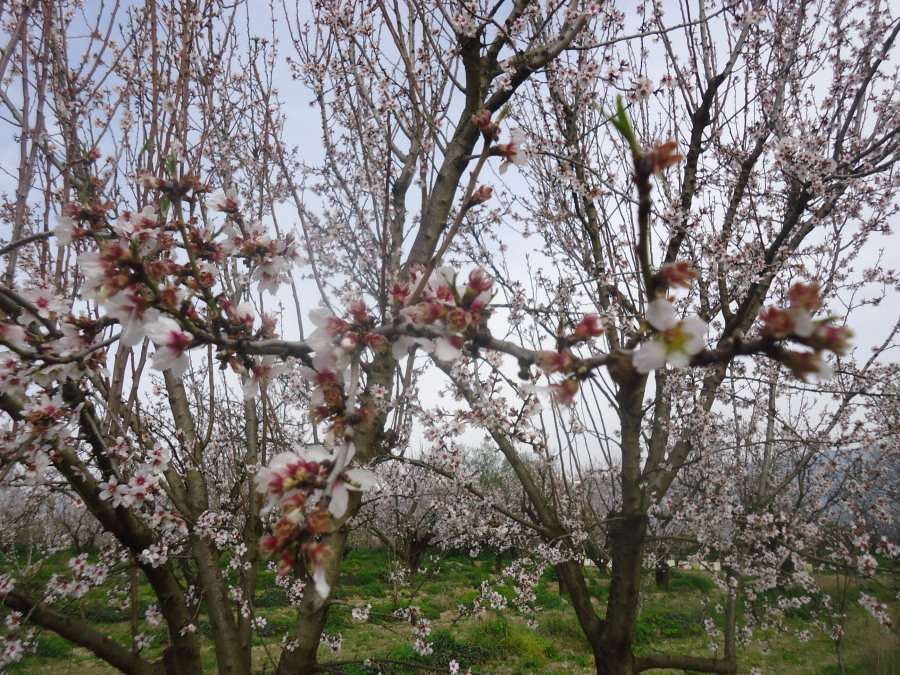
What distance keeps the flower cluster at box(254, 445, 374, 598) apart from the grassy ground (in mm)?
5288

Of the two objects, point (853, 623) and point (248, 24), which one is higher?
point (248, 24)

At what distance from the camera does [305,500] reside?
2.54 ft

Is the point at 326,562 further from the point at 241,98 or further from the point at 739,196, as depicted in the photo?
the point at 241,98

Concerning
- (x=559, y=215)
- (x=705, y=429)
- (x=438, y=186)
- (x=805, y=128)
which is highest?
(x=805, y=128)

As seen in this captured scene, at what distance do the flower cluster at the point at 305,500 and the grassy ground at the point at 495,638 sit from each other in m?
5.29

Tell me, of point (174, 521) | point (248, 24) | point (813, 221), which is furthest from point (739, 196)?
point (174, 521)

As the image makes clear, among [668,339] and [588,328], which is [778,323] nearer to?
[668,339]

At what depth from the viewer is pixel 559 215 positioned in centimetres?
462

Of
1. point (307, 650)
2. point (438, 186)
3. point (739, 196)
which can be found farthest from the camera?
point (739, 196)

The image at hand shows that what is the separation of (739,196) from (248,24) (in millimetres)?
3842

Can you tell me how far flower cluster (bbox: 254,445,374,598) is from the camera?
72cm

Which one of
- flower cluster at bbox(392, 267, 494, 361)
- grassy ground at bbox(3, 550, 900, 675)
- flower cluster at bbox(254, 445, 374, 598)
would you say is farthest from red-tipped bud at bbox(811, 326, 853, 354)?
grassy ground at bbox(3, 550, 900, 675)

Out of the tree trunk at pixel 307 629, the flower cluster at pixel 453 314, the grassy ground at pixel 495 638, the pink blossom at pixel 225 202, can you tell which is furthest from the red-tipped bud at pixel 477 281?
the grassy ground at pixel 495 638

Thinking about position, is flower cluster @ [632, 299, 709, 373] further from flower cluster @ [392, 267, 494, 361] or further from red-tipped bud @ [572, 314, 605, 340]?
flower cluster @ [392, 267, 494, 361]
